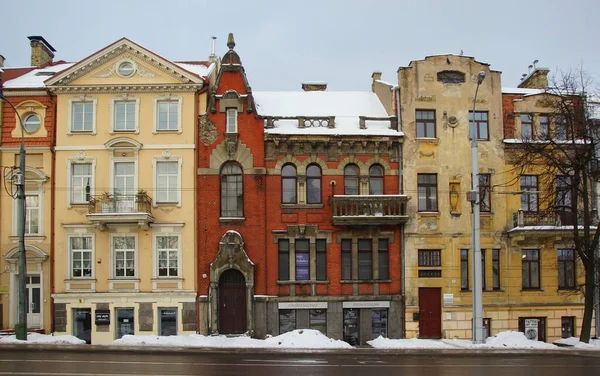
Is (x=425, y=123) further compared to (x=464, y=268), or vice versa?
(x=425, y=123)

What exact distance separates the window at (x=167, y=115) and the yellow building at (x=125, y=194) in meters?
0.06

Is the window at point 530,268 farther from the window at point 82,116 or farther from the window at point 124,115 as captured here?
the window at point 82,116

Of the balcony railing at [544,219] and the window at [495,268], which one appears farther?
the window at [495,268]

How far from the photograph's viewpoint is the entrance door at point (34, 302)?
31203 mm

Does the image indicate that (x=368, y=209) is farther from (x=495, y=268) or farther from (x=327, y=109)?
(x=495, y=268)

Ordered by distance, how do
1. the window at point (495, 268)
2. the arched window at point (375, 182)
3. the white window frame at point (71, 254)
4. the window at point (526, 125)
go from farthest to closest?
the window at point (526, 125), the arched window at point (375, 182), the window at point (495, 268), the white window frame at point (71, 254)

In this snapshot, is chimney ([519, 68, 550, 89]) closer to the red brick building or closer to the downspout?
the downspout

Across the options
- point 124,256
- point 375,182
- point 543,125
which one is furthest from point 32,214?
point 543,125

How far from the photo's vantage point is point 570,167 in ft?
96.5

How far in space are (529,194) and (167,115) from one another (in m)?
18.8

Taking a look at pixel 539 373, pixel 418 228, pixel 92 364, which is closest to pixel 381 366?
pixel 539 373

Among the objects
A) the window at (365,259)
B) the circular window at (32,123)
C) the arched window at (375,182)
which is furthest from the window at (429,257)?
Answer: the circular window at (32,123)

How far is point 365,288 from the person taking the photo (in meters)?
31.9

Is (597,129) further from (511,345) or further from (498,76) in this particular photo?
(511,345)
